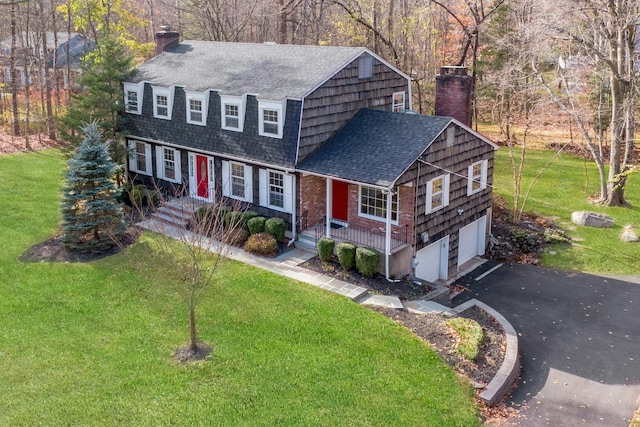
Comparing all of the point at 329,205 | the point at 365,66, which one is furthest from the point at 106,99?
→ the point at 329,205

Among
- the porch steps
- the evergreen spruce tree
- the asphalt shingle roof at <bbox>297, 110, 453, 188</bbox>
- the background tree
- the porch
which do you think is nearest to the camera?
the asphalt shingle roof at <bbox>297, 110, 453, 188</bbox>

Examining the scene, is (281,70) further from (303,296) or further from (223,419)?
(223,419)

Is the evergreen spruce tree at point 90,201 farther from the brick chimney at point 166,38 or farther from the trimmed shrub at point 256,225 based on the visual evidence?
the brick chimney at point 166,38

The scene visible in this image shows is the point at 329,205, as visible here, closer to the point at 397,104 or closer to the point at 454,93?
the point at 454,93

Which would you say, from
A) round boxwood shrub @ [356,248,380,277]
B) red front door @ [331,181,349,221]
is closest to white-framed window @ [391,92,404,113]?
red front door @ [331,181,349,221]

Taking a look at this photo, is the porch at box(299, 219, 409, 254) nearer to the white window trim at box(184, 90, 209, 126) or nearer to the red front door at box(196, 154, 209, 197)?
the red front door at box(196, 154, 209, 197)

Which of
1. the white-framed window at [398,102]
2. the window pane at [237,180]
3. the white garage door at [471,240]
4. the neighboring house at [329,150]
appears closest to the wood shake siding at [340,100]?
the neighboring house at [329,150]
